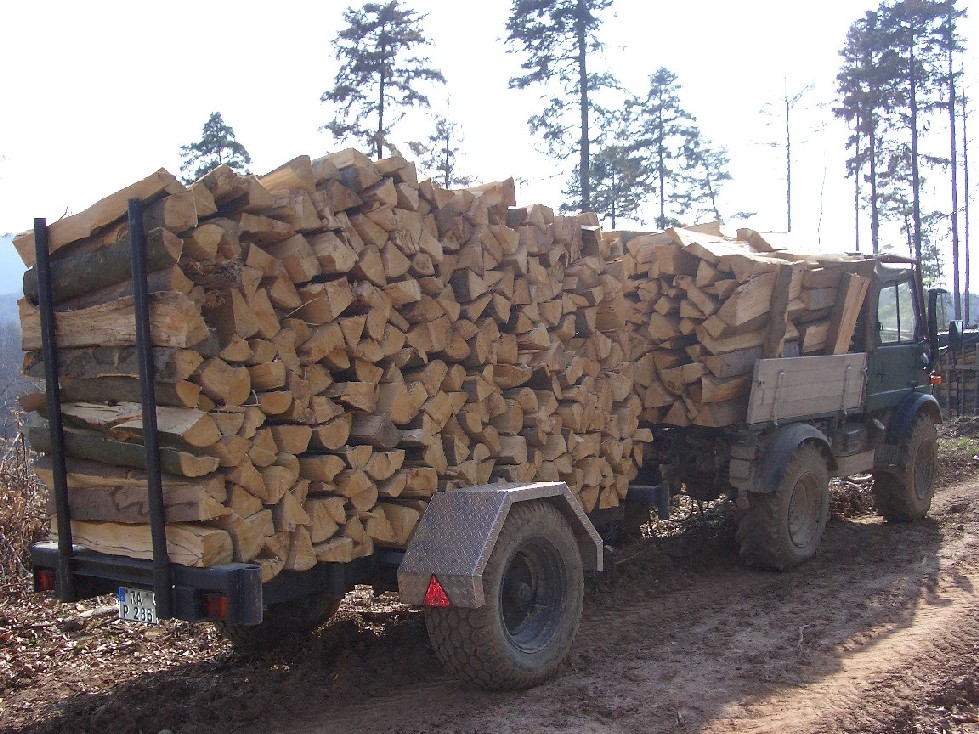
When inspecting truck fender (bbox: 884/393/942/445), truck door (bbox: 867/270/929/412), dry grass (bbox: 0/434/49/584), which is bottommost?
dry grass (bbox: 0/434/49/584)

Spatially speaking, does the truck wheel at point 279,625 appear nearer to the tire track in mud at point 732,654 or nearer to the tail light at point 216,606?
the tire track in mud at point 732,654

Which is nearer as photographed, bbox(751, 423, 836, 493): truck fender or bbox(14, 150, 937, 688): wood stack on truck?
bbox(14, 150, 937, 688): wood stack on truck

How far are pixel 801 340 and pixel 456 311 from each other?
396 centimetres

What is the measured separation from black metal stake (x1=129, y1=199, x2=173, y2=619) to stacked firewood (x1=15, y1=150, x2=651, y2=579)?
47mm

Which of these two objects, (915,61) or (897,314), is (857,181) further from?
(897,314)

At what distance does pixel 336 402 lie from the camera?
4.70m

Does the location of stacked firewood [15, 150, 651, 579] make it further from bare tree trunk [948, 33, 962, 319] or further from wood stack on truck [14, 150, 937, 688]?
bare tree trunk [948, 33, 962, 319]

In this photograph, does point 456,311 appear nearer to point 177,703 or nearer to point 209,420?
point 209,420

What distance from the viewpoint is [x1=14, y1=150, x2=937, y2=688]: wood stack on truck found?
4047mm

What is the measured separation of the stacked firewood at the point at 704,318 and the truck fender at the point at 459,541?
2.63 metres

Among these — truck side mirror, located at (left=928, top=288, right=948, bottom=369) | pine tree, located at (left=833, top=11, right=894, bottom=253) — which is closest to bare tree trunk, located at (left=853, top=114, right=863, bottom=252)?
pine tree, located at (left=833, top=11, right=894, bottom=253)

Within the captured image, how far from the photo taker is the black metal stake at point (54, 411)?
14.1 ft

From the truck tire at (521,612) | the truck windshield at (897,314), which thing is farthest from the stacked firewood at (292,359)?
the truck windshield at (897,314)

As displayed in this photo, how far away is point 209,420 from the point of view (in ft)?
13.1
